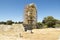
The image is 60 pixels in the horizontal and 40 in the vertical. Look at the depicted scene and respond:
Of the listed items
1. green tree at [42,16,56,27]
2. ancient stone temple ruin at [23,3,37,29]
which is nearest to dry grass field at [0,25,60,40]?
ancient stone temple ruin at [23,3,37,29]

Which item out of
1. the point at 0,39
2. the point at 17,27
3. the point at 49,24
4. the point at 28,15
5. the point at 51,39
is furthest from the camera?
the point at 49,24

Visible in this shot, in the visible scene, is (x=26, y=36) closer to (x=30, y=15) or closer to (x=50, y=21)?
(x=30, y=15)

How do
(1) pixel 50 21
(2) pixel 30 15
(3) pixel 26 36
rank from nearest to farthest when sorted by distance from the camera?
(3) pixel 26 36 < (2) pixel 30 15 < (1) pixel 50 21

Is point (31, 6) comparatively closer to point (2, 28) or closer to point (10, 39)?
point (2, 28)

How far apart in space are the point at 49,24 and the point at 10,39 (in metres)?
34.3

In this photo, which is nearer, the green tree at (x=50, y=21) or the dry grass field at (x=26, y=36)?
the dry grass field at (x=26, y=36)

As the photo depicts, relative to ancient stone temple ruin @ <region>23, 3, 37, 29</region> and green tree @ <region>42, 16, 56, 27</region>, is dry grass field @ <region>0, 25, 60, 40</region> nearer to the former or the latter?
ancient stone temple ruin @ <region>23, 3, 37, 29</region>

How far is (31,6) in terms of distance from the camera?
787 inches

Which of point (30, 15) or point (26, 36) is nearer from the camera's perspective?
point (26, 36)

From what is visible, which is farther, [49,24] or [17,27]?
[49,24]

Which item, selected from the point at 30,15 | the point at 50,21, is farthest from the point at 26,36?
the point at 50,21

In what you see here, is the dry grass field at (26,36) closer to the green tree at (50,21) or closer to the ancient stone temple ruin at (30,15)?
the ancient stone temple ruin at (30,15)

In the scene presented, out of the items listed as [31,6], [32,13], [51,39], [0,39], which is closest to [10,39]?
[0,39]

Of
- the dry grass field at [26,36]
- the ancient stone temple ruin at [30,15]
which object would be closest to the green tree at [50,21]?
the ancient stone temple ruin at [30,15]
